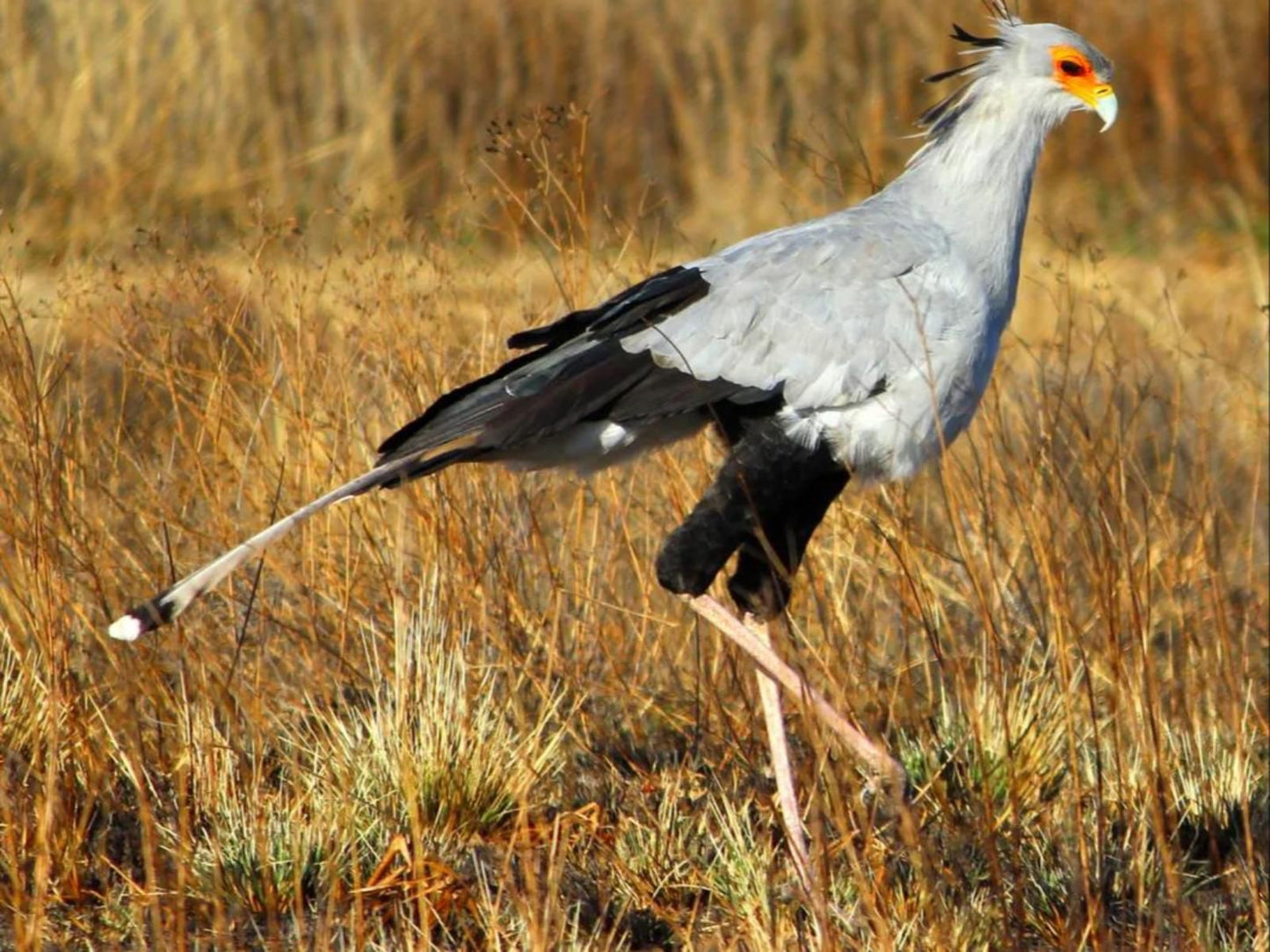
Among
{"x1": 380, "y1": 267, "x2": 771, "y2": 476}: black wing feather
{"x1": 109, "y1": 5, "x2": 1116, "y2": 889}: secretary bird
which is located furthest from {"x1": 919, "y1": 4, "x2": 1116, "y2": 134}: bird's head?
{"x1": 380, "y1": 267, "x2": 771, "y2": 476}: black wing feather

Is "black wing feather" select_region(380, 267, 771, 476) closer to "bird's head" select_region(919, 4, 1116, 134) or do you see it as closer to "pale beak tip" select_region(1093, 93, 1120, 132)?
"bird's head" select_region(919, 4, 1116, 134)

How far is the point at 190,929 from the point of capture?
330cm

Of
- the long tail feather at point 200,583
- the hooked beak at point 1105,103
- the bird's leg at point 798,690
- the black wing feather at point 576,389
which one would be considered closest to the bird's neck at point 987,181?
the hooked beak at point 1105,103

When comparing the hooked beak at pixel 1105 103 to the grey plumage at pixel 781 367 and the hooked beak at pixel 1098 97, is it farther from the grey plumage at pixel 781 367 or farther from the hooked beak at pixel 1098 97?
the grey plumage at pixel 781 367

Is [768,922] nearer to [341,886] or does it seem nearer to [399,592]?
[341,886]

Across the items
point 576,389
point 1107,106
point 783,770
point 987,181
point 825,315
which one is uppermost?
point 1107,106

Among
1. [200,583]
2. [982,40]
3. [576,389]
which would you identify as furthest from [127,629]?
[982,40]

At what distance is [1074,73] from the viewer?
13.1 ft

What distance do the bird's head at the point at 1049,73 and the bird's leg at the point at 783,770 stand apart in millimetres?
1253

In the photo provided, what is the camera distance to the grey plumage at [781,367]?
11.9 feet

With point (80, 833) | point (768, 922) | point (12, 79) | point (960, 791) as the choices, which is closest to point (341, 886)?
point (80, 833)

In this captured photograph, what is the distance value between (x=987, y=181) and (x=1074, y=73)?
0.34m

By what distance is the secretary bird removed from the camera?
11.9 ft

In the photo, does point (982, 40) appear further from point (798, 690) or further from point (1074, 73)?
point (798, 690)
